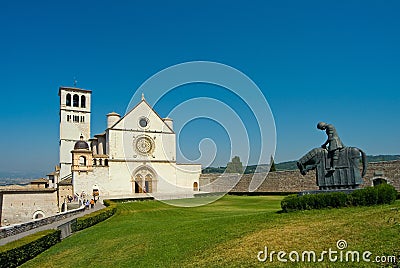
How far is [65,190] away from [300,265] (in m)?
42.6

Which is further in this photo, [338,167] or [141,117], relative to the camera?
[141,117]

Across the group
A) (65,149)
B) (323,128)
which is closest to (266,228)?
(323,128)

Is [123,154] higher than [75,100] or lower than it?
lower

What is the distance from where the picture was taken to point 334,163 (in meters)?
14.3

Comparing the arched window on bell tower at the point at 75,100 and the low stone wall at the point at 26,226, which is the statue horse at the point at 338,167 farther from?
the arched window on bell tower at the point at 75,100

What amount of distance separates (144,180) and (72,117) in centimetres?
1718

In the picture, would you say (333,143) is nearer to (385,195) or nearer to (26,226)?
(385,195)

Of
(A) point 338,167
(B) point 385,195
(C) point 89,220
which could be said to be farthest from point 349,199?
(C) point 89,220

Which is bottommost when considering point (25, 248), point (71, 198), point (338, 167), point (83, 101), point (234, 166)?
point (71, 198)

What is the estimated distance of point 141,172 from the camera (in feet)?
176

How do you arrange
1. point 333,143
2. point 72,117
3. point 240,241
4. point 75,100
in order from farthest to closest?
point 75,100
point 72,117
point 333,143
point 240,241

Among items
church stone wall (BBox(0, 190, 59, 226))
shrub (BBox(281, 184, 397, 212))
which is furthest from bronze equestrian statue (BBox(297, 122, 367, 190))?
church stone wall (BBox(0, 190, 59, 226))

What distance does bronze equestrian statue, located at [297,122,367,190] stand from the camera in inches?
549

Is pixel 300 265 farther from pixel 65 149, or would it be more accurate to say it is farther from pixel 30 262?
pixel 65 149
